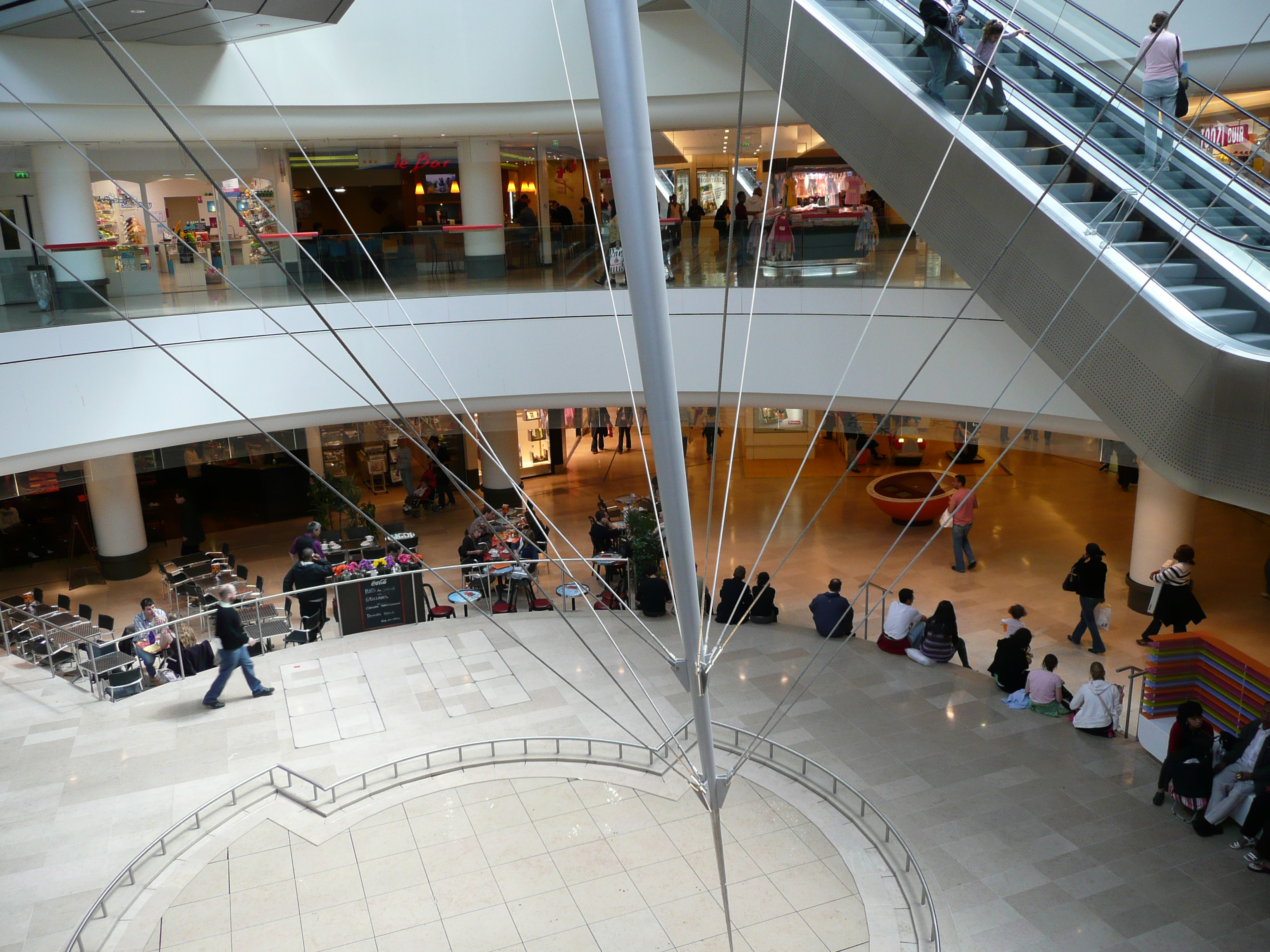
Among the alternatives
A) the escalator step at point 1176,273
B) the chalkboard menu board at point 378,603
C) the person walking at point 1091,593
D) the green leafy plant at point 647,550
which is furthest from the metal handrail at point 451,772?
the person walking at point 1091,593

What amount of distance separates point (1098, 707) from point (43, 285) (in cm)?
1350

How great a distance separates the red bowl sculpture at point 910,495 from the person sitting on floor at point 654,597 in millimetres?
6278

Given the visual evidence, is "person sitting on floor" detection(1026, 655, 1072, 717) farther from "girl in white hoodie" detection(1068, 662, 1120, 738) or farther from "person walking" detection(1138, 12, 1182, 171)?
"person walking" detection(1138, 12, 1182, 171)

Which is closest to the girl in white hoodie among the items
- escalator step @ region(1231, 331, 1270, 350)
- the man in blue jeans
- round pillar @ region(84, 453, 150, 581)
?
escalator step @ region(1231, 331, 1270, 350)

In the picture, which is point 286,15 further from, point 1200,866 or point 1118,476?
point 1118,476

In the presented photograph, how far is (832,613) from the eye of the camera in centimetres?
1242

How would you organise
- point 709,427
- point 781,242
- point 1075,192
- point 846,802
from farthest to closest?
point 709,427
point 781,242
point 846,802
point 1075,192

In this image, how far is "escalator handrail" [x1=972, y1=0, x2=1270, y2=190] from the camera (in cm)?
828

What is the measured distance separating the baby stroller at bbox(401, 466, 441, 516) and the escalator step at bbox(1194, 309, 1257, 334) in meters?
16.4

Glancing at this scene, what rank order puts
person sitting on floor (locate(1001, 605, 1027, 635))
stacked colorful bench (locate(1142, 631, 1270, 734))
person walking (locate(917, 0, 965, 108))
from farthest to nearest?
1. person sitting on floor (locate(1001, 605, 1027, 635))
2. stacked colorful bench (locate(1142, 631, 1270, 734))
3. person walking (locate(917, 0, 965, 108))

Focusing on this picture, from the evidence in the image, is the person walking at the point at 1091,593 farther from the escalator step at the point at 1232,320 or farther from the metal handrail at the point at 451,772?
the escalator step at the point at 1232,320

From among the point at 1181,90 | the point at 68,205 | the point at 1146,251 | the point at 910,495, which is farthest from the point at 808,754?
the point at 68,205

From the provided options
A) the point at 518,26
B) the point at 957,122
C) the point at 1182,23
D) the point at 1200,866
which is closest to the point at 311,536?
the point at 518,26

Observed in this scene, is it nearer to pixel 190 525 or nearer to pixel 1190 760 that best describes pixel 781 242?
pixel 1190 760
